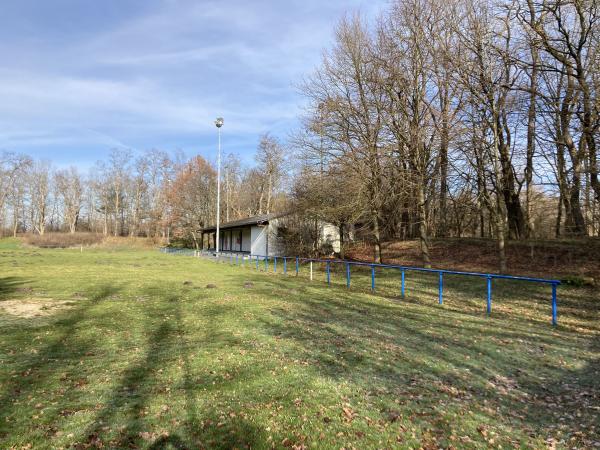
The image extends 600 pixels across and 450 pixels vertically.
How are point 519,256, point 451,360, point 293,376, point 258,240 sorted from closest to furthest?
1. point 293,376
2. point 451,360
3. point 519,256
4. point 258,240

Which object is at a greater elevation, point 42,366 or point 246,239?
point 246,239

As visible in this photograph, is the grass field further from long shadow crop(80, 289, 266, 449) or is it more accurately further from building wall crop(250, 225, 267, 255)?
building wall crop(250, 225, 267, 255)

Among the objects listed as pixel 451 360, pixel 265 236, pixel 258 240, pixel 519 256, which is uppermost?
pixel 265 236

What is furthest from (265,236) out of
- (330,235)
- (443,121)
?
(443,121)

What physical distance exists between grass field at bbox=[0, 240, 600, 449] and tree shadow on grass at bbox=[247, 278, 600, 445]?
1.0 inches

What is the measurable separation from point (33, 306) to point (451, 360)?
1003 centimetres

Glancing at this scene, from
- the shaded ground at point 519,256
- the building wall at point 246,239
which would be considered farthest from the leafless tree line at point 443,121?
the building wall at point 246,239

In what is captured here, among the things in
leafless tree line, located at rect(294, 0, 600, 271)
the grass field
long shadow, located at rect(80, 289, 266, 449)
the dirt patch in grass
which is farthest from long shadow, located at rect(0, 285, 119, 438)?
leafless tree line, located at rect(294, 0, 600, 271)

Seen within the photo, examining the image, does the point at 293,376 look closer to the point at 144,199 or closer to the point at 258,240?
the point at 258,240

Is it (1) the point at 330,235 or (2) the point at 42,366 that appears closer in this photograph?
(2) the point at 42,366

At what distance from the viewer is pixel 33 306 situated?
988 centimetres

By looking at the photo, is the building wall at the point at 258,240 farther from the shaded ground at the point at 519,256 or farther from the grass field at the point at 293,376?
the grass field at the point at 293,376

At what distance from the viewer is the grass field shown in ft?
11.7

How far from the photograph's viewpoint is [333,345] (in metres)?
6.62
